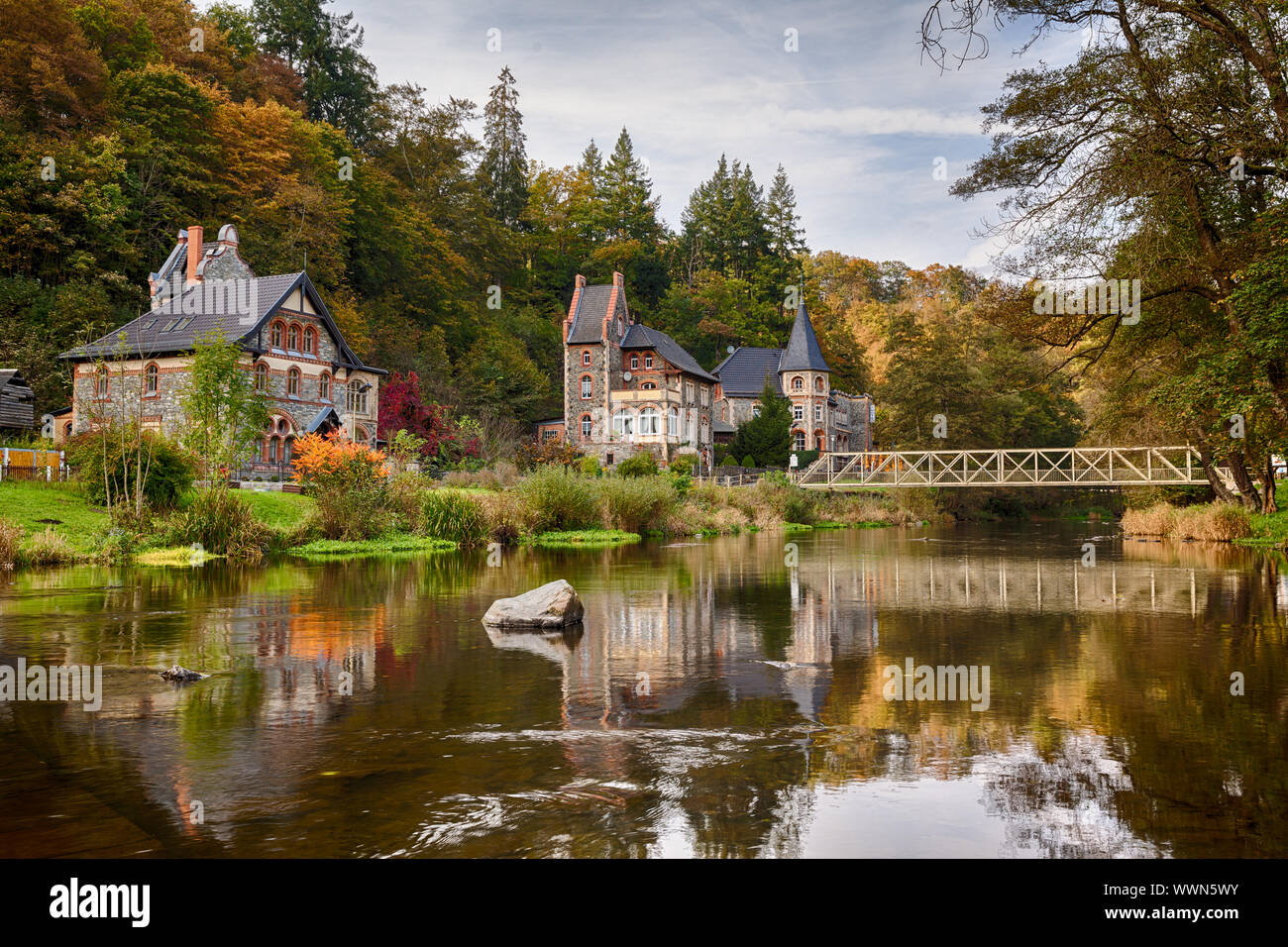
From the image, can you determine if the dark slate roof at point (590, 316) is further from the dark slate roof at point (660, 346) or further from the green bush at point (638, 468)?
the green bush at point (638, 468)

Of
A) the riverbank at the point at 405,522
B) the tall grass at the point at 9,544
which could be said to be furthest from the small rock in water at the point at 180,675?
the riverbank at the point at 405,522

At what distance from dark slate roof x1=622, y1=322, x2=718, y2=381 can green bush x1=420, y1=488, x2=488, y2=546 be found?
4057cm

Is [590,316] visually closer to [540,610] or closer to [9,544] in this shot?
[9,544]

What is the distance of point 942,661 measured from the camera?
10.4 m

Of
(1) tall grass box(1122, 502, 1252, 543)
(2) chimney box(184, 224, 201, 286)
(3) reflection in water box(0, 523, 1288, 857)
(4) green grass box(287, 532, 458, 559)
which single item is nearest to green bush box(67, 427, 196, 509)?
(4) green grass box(287, 532, 458, 559)

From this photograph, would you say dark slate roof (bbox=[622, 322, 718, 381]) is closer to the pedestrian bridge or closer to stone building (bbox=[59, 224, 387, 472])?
the pedestrian bridge

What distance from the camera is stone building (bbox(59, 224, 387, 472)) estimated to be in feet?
137

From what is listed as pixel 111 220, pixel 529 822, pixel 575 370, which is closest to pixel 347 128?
pixel 575 370

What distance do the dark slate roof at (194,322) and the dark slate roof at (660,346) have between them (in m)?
28.3

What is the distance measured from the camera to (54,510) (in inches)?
1003

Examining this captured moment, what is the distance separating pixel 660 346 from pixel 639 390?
15.1ft

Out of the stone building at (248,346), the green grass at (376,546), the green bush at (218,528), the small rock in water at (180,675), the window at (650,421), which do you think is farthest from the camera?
the window at (650,421)

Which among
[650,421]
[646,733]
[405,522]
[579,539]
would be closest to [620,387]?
[650,421]

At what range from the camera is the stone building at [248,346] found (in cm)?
4172
